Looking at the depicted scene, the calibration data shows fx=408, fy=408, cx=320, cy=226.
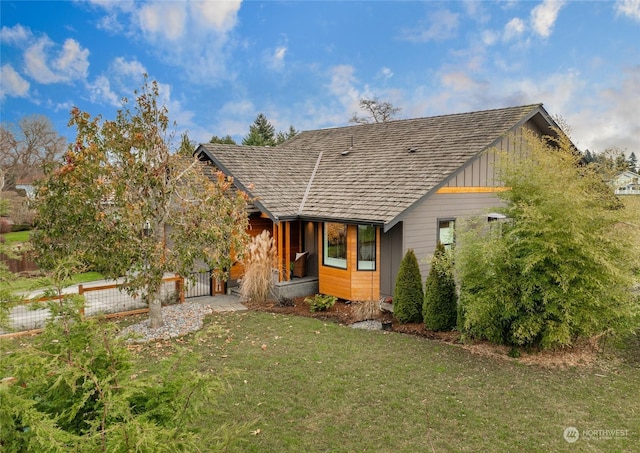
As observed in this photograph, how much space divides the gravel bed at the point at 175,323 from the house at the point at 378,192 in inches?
103

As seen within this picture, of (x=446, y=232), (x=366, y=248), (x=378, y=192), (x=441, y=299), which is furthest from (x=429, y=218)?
(x=441, y=299)

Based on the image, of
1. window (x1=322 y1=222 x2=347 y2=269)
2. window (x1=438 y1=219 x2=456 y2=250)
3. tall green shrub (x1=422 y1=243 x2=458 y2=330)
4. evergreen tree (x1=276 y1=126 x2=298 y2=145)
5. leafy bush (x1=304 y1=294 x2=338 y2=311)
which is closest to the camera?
tall green shrub (x1=422 y1=243 x2=458 y2=330)

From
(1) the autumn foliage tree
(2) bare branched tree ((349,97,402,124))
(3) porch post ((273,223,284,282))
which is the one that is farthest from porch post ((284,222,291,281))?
(2) bare branched tree ((349,97,402,124))

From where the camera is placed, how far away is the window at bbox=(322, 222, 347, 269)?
38.0 ft

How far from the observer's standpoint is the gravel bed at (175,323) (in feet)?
28.6

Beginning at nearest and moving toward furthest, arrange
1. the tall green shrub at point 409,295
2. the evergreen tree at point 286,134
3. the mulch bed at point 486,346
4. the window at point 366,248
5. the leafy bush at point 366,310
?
1. the mulch bed at point 486,346
2. the tall green shrub at point 409,295
3. the leafy bush at point 366,310
4. the window at point 366,248
5. the evergreen tree at point 286,134

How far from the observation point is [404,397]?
5828 mm

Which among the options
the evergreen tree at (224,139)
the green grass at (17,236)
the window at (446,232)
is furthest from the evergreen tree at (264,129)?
the window at (446,232)

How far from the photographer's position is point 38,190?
8250 mm

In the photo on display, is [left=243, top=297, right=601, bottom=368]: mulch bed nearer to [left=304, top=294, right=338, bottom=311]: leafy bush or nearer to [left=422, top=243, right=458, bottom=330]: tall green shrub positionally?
[left=304, top=294, right=338, bottom=311]: leafy bush

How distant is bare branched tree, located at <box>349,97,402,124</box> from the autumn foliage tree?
29.0m

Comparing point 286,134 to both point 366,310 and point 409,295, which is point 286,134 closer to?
point 366,310

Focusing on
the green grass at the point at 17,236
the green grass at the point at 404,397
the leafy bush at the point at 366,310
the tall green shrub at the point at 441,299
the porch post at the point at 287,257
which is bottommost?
the green grass at the point at 404,397

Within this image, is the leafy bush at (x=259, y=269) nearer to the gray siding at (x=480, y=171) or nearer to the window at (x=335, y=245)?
the window at (x=335, y=245)
